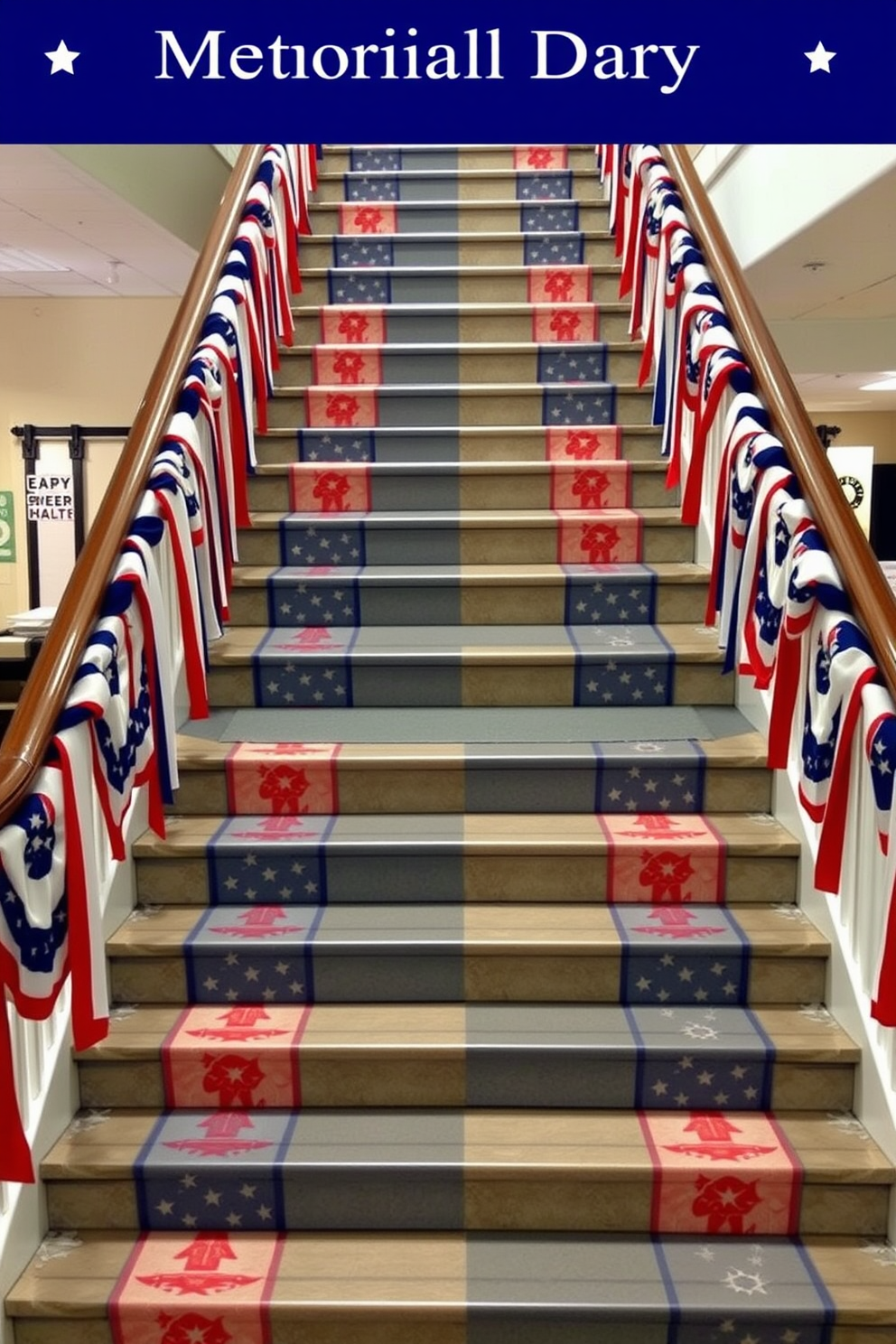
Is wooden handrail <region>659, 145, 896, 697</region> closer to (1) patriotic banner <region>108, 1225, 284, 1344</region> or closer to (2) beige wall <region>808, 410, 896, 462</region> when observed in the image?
(1) patriotic banner <region>108, 1225, 284, 1344</region>

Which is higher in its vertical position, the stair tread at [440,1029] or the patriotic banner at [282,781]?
the patriotic banner at [282,781]

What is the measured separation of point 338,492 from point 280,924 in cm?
165

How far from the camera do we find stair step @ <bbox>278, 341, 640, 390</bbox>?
4.31 meters

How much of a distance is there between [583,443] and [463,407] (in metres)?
0.45

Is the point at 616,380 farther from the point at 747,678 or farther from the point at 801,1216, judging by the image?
the point at 801,1216

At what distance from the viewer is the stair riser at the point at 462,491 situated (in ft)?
12.9

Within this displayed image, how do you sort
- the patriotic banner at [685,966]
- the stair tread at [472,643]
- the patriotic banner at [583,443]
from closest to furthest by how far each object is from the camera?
1. the patriotic banner at [685,966]
2. the stair tread at [472,643]
3. the patriotic banner at [583,443]

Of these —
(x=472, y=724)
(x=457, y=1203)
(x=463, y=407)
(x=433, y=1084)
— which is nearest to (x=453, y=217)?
(x=463, y=407)

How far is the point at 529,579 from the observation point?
3.60m

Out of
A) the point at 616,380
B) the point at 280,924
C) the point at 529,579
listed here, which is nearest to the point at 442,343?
the point at 616,380

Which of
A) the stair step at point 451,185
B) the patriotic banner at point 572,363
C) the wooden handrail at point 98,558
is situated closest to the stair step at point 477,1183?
the wooden handrail at point 98,558

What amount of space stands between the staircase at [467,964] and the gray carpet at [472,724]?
15 millimetres

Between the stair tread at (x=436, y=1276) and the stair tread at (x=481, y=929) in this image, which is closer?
the stair tread at (x=436, y=1276)

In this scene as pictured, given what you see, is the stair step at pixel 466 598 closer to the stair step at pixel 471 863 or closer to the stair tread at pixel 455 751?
the stair tread at pixel 455 751
